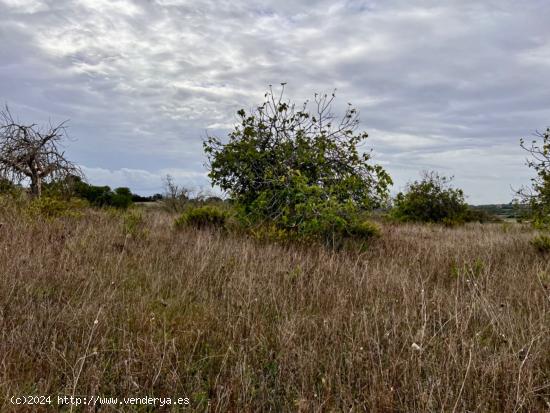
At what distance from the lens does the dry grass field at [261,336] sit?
244 centimetres

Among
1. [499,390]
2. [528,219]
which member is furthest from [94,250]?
[528,219]

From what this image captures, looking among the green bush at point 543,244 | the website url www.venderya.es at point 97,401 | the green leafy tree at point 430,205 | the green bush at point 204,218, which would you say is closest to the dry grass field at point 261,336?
the website url www.venderya.es at point 97,401

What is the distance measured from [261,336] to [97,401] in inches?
47.4

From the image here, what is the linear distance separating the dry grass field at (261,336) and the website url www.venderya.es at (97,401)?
4 cm

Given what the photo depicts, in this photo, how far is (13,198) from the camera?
10.0m

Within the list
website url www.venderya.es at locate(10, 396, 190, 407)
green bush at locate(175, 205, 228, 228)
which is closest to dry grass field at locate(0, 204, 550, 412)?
website url www.venderya.es at locate(10, 396, 190, 407)

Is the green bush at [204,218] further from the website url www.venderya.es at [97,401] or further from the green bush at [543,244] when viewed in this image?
the website url www.venderya.es at [97,401]

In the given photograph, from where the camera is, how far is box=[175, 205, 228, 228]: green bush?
10.1m

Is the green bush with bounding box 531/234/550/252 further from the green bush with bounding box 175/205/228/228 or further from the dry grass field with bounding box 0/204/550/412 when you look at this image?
the green bush with bounding box 175/205/228/228

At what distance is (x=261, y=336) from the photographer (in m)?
3.11

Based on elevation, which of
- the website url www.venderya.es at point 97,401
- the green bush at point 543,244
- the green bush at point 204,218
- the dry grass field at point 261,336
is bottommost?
the website url www.venderya.es at point 97,401

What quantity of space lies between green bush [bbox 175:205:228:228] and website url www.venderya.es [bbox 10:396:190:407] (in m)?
7.60

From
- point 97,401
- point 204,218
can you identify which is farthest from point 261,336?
point 204,218

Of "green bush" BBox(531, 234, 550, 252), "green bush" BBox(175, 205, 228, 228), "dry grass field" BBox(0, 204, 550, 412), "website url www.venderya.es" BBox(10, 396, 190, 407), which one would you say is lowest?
"website url www.venderya.es" BBox(10, 396, 190, 407)
